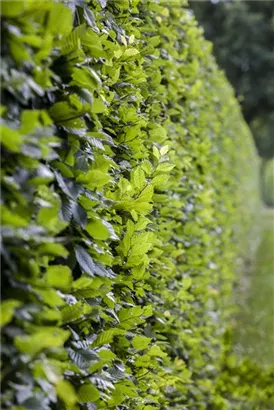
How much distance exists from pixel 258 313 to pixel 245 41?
16436 millimetres

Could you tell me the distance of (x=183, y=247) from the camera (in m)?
3.11

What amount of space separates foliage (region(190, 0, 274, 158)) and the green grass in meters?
12.5

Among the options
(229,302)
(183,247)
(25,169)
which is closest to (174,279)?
(183,247)

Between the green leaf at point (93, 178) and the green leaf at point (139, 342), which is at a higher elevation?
the green leaf at point (93, 178)

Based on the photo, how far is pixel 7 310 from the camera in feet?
3.01

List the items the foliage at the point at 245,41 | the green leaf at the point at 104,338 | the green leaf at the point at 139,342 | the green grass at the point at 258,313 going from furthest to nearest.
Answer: the foliage at the point at 245,41 < the green grass at the point at 258,313 < the green leaf at the point at 139,342 < the green leaf at the point at 104,338

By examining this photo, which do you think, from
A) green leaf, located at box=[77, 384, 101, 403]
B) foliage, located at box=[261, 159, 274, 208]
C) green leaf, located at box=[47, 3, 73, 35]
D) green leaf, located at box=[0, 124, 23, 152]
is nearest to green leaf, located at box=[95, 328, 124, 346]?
green leaf, located at box=[77, 384, 101, 403]

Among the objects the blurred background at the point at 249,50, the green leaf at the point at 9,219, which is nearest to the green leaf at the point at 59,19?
the green leaf at the point at 9,219

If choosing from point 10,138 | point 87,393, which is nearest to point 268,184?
point 87,393

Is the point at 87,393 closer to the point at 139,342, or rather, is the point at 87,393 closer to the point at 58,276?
the point at 58,276

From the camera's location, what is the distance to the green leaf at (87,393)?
49.8 inches

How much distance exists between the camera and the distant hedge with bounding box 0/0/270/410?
99cm

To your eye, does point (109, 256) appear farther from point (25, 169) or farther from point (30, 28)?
point (30, 28)

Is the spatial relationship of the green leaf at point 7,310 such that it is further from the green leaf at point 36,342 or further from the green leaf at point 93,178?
the green leaf at point 93,178
